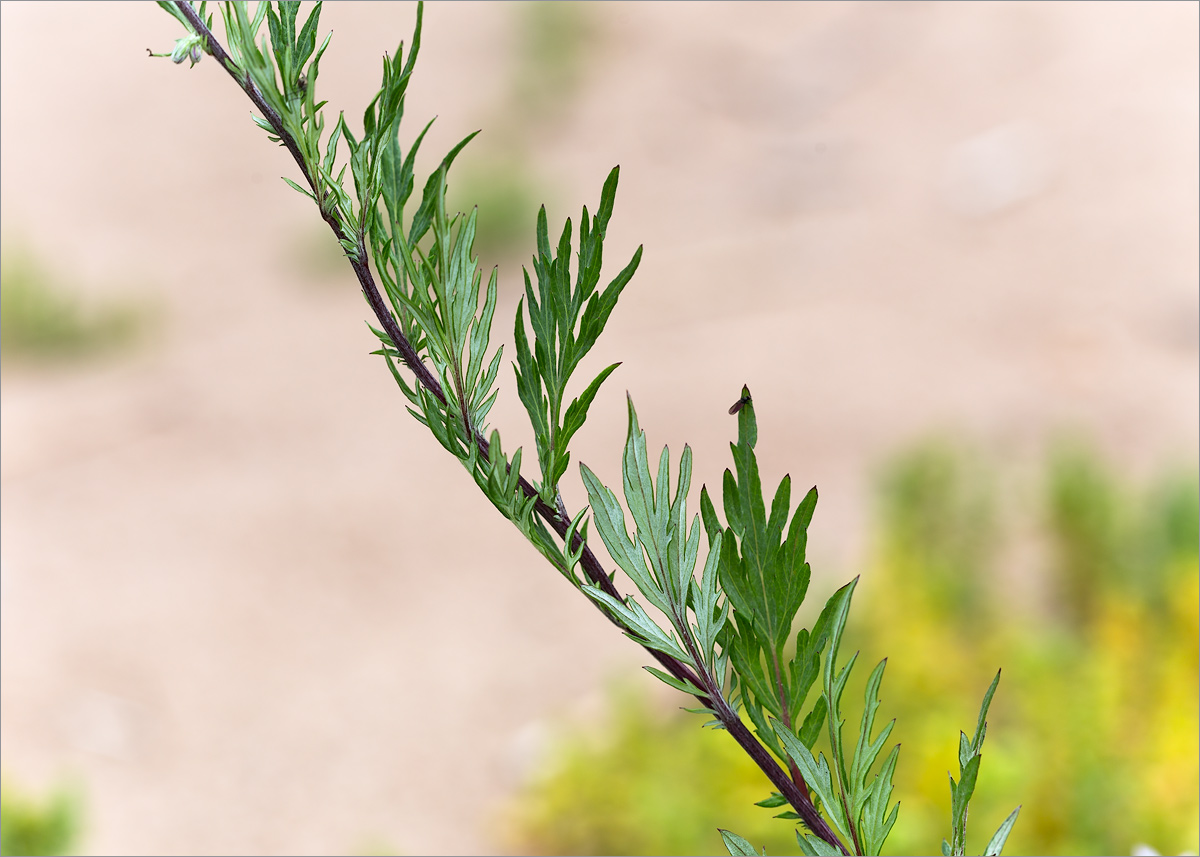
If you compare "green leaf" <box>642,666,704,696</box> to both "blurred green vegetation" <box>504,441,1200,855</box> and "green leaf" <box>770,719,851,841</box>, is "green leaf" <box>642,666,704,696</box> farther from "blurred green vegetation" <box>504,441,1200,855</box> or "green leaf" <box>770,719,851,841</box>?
"blurred green vegetation" <box>504,441,1200,855</box>

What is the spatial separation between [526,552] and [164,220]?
4.04 meters

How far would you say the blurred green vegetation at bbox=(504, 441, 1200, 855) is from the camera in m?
1.87

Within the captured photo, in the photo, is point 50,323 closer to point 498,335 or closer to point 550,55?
point 498,335

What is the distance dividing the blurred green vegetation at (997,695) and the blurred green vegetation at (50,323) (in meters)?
3.45

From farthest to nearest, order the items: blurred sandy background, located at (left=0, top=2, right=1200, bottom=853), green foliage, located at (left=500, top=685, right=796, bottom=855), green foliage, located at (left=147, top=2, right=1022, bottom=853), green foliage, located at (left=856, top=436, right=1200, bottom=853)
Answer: blurred sandy background, located at (left=0, top=2, right=1200, bottom=853)
green foliage, located at (left=500, top=685, right=796, bottom=855)
green foliage, located at (left=856, top=436, right=1200, bottom=853)
green foliage, located at (left=147, top=2, right=1022, bottom=853)

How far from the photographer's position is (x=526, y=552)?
3.72m

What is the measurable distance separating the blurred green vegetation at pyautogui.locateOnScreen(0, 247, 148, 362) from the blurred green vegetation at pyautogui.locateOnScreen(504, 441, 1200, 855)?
136 inches

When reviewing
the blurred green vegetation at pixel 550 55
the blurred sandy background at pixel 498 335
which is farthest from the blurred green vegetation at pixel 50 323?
the blurred green vegetation at pixel 550 55

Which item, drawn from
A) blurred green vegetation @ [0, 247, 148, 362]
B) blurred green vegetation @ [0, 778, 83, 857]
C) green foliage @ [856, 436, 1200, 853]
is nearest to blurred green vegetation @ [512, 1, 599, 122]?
blurred green vegetation @ [0, 247, 148, 362]

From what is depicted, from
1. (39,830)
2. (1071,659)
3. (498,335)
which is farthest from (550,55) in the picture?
(39,830)

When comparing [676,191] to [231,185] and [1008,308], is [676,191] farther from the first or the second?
[231,185]

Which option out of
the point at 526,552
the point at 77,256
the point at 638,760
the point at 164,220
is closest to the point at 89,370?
the point at 77,256

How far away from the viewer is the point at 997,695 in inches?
102

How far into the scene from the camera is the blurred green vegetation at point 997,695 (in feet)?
6.14
